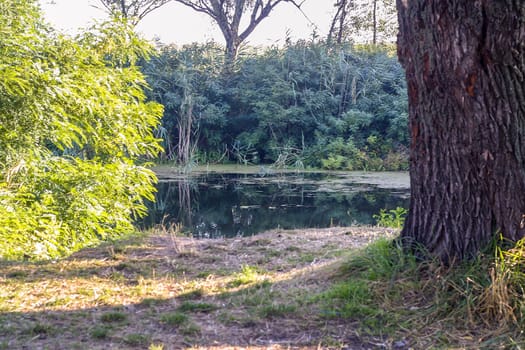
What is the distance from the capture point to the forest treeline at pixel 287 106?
16.9m

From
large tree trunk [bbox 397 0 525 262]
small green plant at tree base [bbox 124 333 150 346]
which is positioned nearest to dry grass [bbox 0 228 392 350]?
small green plant at tree base [bbox 124 333 150 346]

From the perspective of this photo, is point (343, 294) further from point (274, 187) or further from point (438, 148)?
point (274, 187)

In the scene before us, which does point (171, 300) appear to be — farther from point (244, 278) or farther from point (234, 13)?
point (234, 13)

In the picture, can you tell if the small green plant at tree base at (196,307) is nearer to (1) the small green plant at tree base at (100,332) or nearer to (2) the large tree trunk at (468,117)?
(1) the small green plant at tree base at (100,332)

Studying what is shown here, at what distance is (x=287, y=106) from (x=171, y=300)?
51.9 feet

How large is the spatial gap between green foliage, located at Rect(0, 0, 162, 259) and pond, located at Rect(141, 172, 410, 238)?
221 centimetres

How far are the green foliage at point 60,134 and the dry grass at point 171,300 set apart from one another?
99cm

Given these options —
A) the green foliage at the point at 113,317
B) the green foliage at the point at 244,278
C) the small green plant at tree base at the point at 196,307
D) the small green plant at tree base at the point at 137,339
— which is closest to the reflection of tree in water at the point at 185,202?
the green foliage at the point at 244,278

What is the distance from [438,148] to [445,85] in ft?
1.15

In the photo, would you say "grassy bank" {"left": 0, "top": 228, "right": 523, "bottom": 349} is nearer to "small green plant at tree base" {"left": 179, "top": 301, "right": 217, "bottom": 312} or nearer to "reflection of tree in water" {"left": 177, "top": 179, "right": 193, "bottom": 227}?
"small green plant at tree base" {"left": 179, "top": 301, "right": 217, "bottom": 312}

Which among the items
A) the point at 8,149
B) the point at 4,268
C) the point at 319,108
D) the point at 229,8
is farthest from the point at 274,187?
the point at 229,8

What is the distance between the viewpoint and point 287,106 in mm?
18453

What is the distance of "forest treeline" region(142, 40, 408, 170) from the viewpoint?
16.9m

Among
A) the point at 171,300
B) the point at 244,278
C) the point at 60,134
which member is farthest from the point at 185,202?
the point at 171,300
